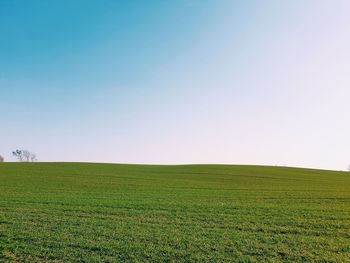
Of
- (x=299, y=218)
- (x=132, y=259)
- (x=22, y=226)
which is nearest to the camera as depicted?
(x=132, y=259)

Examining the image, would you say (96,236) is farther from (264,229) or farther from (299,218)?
(299,218)

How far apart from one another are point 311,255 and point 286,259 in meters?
1.03

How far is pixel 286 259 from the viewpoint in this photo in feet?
32.2

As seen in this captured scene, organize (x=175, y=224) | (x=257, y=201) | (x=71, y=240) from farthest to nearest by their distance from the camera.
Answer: (x=257, y=201) → (x=175, y=224) → (x=71, y=240)

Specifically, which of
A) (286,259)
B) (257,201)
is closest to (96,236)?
(286,259)

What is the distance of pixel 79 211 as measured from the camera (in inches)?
667

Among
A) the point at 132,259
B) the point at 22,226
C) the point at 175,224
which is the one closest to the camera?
the point at 132,259

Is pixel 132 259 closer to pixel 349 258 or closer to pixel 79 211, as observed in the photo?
pixel 349 258

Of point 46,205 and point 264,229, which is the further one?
point 46,205

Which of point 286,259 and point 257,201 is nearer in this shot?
point 286,259

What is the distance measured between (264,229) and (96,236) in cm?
737

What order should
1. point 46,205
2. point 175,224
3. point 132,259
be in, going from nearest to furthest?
point 132,259 < point 175,224 < point 46,205

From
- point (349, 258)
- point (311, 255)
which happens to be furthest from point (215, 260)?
point (349, 258)

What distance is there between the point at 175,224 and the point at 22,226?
22.6 ft
